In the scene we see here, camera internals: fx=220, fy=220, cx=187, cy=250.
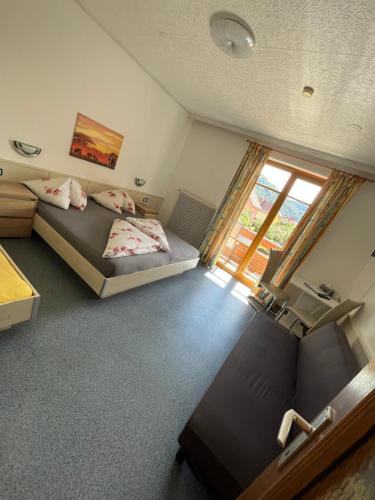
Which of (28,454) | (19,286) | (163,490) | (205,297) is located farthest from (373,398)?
(205,297)

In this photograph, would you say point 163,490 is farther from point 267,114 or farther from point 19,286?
point 267,114

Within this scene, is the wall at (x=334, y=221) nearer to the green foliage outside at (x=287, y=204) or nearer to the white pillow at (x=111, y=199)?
the green foliage outside at (x=287, y=204)

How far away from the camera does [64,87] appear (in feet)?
8.39

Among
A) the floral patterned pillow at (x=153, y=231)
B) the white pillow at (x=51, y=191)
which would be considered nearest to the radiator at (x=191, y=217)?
the floral patterned pillow at (x=153, y=231)

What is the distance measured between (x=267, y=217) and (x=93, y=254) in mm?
3246

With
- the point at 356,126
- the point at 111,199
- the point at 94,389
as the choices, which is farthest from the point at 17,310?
the point at 356,126

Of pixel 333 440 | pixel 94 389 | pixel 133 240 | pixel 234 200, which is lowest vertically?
pixel 94 389

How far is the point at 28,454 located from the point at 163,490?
72 cm

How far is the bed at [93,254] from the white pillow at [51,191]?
7 centimetres

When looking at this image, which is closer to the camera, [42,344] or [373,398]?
[373,398]

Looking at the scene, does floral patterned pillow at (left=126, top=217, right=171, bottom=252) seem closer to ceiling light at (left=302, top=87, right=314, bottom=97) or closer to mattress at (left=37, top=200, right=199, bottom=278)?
mattress at (left=37, top=200, right=199, bottom=278)

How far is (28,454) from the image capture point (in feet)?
3.60

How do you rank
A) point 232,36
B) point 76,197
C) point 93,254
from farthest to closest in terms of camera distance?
point 76,197, point 93,254, point 232,36

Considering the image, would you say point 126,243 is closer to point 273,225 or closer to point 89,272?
point 89,272
